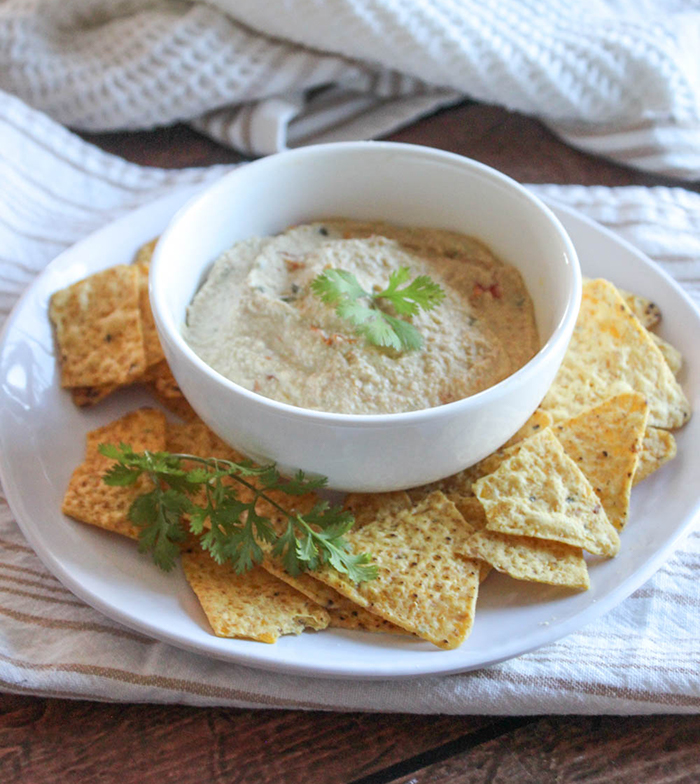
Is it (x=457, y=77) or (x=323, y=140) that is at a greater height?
(x=457, y=77)

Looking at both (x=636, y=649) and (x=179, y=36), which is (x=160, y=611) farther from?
(x=179, y=36)

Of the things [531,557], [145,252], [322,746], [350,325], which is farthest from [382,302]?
[322,746]

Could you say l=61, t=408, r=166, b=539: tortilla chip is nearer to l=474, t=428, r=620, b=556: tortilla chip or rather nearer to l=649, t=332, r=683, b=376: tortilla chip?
l=474, t=428, r=620, b=556: tortilla chip

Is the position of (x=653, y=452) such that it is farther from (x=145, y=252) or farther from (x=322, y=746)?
(x=145, y=252)

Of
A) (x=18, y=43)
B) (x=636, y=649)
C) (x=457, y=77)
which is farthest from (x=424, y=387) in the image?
(x=18, y=43)

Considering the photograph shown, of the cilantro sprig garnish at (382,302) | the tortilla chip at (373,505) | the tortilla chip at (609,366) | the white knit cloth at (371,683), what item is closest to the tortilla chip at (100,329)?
the white knit cloth at (371,683)

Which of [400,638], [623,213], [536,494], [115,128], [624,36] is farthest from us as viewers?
[115,128]

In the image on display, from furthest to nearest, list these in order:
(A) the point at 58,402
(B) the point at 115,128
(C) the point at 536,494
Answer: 1. (B) the point at 115,128
2. (A) the point at 58,402
3. (C) the point at 536,494
